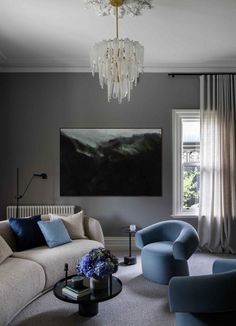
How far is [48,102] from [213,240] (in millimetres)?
3640

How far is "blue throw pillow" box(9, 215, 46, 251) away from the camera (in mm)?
3510

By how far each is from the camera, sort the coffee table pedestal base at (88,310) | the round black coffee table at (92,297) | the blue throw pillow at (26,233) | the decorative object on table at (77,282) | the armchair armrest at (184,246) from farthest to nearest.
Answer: the blue throw pillow at (26,233) < the armchair armrest at (184,246) < the coffee table pedestal base at (88,310) < the decorative object on table at (77,282) < the round black coffee table at (92,297)

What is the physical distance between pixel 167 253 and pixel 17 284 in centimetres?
169

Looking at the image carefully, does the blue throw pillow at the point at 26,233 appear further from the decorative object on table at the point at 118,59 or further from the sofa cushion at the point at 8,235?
the decorative object on table at the point at 118,59

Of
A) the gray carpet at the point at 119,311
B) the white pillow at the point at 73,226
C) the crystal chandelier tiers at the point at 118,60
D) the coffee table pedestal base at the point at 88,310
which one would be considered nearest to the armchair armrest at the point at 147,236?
the gray carpet at the point at 119,311

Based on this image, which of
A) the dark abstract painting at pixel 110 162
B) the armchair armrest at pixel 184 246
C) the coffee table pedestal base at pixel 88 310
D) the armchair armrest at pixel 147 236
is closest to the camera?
the coffee table pedestal base at pixel 88 310

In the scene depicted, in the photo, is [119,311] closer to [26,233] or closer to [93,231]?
[93,231]

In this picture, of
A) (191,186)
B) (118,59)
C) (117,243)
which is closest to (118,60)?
(118,59)

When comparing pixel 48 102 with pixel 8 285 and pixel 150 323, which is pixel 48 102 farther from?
pixel 150 323

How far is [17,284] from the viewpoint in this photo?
2715 mm

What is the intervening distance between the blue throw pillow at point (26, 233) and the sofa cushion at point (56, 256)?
3.9 inches

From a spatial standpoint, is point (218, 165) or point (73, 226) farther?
point (218, 165)

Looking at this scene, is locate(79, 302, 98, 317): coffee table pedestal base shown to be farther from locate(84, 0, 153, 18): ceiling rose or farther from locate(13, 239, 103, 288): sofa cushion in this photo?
locate(84, 0, 153, 18): ceiling rose

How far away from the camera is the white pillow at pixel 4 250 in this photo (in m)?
3.10
